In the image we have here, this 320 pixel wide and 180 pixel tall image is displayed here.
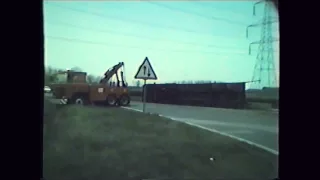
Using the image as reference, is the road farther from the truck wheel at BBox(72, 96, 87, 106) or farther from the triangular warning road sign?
the truck wheel at BBox(72, 96, 87, 106)

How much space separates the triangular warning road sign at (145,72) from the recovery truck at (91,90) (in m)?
0.15

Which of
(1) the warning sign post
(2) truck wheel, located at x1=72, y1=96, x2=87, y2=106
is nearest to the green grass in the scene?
(2) truck wheel, located at x1=72, y1=96, x2=87, y2=106

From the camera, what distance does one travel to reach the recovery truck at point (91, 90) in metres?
3.46

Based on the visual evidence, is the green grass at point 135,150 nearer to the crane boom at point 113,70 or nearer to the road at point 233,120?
the road at point 233,120

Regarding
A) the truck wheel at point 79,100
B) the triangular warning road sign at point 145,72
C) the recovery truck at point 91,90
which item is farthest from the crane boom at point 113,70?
the truck wheel at point 79,100

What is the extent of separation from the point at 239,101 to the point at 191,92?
573 mm

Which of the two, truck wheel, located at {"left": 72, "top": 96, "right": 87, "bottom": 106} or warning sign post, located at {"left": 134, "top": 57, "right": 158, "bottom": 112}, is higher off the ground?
warning sign post, located at {"left": 134, "top": 57, "right": 158, "bottom": 112}

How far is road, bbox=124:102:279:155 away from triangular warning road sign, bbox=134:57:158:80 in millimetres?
302

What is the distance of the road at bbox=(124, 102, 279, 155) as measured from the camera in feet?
12.4

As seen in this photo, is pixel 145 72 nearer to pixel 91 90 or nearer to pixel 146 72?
pixel 146 72

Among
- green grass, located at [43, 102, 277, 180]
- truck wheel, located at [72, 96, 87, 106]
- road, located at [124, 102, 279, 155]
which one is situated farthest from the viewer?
road, located at [124, 102, 279, 155]

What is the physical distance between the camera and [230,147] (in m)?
3.74
